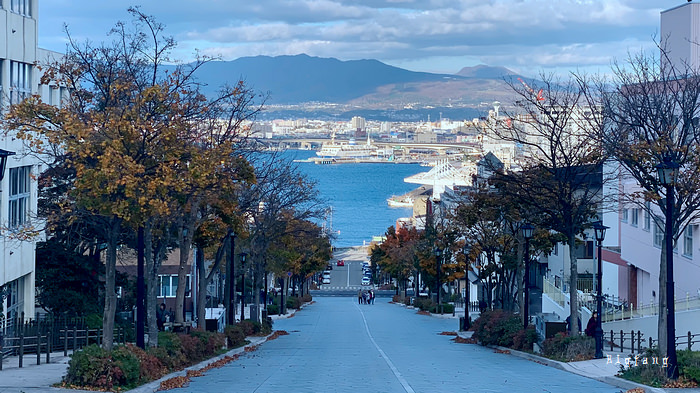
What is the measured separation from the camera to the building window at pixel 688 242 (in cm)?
3588

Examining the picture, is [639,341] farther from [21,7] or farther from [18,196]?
[21,7]

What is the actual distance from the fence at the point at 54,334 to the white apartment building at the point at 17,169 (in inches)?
39.1

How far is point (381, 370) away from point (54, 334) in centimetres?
1084

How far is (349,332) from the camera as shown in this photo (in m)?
43.6

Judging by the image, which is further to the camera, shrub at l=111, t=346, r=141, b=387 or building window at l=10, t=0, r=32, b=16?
building window at l=10, t=0, r=32, b=16

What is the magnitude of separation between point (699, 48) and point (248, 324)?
22.2m

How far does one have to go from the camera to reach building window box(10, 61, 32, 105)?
26891 millimetres

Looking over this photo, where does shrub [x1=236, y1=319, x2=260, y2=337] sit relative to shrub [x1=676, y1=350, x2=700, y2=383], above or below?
below

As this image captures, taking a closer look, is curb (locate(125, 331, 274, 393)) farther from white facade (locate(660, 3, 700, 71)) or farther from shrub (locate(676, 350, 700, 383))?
white facade (locate(660, 3, 700, 71))

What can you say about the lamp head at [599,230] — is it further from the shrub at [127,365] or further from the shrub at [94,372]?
the shrub at [94,372]

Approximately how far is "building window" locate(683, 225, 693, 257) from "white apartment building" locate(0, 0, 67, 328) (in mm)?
25100

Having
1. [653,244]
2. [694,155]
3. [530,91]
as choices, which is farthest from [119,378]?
[653,244]

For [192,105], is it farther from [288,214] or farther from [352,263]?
[352,263]

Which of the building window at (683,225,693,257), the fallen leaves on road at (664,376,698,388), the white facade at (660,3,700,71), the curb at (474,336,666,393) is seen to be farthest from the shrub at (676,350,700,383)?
the white facade at (660,3,700,71)
